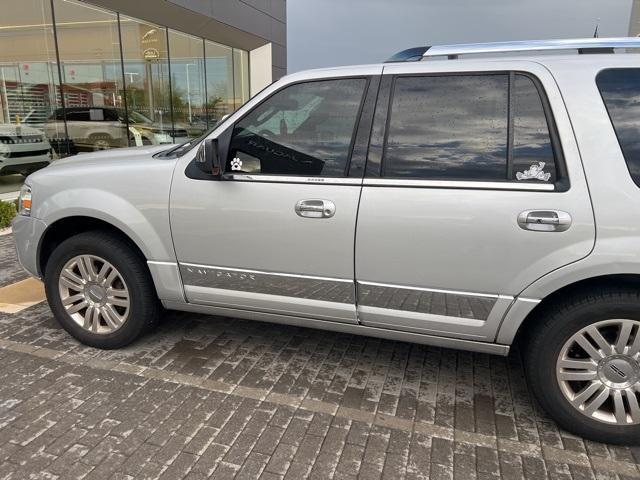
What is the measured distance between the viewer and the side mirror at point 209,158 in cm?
300

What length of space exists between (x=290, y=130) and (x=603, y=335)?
206cm

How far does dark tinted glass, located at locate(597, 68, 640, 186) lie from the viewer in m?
2.45

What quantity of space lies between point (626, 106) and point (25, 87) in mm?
9982

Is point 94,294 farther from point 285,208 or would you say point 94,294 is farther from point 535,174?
point 535,174

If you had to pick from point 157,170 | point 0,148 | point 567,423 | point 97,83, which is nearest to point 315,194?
point 157,170

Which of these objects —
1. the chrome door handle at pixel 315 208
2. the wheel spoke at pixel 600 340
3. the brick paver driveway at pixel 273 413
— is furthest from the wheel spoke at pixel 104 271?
the wheel spoke at pixel 600 340

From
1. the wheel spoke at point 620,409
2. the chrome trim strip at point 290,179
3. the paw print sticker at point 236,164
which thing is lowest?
the wheel spoke at point 620,409

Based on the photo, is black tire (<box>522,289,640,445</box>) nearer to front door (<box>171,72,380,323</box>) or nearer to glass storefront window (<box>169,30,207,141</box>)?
front door (<box>171,72,380,323</box>)

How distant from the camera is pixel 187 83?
48.0 ft

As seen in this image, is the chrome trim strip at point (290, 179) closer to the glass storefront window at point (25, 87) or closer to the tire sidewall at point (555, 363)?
the tire sidewall at point (555, 363)

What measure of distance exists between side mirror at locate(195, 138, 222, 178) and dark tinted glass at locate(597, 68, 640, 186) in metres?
2.11

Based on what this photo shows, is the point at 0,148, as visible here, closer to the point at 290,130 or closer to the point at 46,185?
the point at 46,185

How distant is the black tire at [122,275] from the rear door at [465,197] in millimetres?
1533

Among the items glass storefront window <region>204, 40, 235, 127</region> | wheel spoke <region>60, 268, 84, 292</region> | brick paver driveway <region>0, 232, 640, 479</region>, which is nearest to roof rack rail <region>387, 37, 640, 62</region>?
brick paver driveway <region>0, 232, 640, 479</region>
